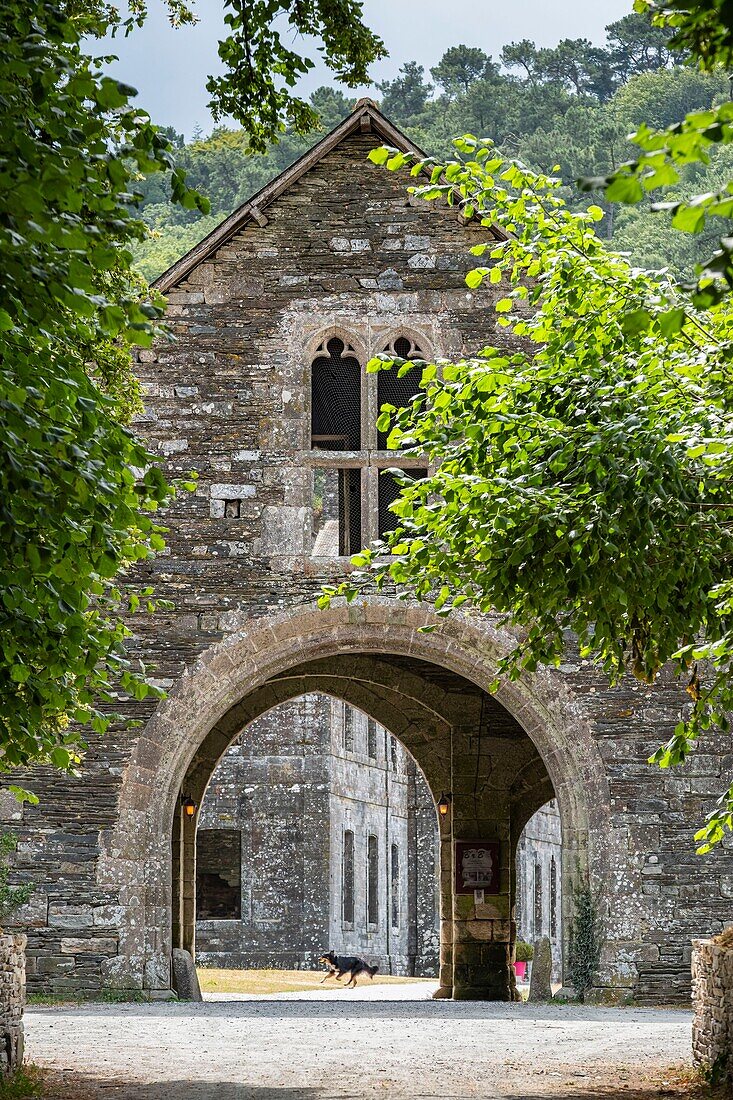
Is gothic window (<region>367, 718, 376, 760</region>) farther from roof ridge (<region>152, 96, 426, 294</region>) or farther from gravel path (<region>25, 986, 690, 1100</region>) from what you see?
roof ridge (<region>152, 96, 426, 294</region>)

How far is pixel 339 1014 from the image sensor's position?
1428cm

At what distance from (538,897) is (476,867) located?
1996 cm

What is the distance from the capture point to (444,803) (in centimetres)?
1978

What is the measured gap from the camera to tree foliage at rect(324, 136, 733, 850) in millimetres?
7848

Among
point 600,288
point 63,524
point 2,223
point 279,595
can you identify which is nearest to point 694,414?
point 600,288

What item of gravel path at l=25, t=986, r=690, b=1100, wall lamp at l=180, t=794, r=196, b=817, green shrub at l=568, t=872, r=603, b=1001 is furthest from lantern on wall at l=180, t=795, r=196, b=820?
green shrub at l=568, t=872, r=603, b=1001

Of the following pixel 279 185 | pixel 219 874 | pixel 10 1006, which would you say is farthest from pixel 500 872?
pixel 10 1006

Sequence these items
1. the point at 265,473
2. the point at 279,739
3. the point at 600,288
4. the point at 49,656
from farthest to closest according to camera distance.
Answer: the point at 279,739 → the point at 265,473 → the point at 600,288 → the point at 49,656

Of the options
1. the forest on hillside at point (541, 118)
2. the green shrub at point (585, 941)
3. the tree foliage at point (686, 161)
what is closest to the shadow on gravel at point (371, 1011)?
the green shrub at point (585, 941)

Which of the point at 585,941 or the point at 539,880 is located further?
the point at 539,880

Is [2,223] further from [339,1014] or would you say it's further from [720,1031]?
[339,1014]

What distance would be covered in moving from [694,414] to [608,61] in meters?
61.7

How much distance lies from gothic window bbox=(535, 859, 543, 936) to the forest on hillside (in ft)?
55.0

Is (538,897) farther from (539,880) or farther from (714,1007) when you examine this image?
(714,1007)
